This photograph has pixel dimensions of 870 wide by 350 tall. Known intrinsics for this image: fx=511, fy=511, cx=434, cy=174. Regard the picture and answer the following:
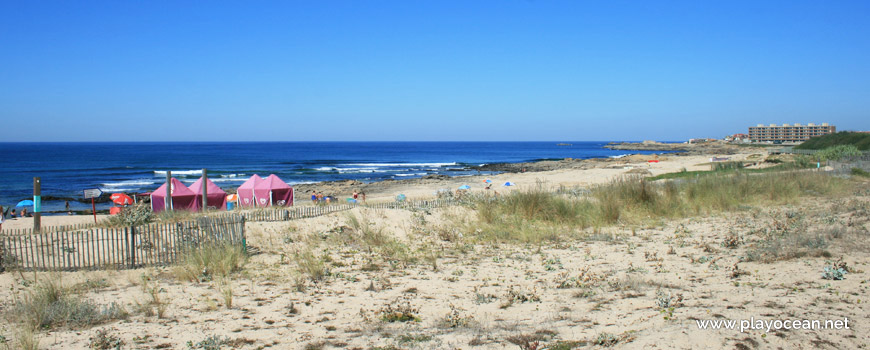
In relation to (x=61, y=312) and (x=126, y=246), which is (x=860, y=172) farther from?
(x=61, y=312)

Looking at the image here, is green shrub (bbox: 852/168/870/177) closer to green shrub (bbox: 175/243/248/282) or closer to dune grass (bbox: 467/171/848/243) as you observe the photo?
dune grass (bbox: 467/171/848/243)

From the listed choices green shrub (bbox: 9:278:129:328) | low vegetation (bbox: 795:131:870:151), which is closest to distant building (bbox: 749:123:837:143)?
low vegetation (bbox: 795:131:870:151)

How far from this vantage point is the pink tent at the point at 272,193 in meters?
23.0

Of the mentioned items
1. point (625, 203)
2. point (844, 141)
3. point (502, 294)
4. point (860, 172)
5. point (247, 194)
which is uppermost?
point (844, 141)

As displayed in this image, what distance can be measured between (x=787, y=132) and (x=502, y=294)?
17995 cm

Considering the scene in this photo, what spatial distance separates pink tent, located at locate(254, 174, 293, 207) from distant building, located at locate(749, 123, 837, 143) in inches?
6196

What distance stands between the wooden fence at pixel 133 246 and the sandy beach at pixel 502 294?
416 mm

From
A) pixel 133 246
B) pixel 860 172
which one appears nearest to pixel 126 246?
pixel 133 246

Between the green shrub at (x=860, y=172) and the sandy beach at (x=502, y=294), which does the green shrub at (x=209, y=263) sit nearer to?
the sandy beach at (x=502, y=294)

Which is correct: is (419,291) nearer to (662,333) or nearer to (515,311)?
(515,311)

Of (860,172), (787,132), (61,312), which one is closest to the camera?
(61,312)

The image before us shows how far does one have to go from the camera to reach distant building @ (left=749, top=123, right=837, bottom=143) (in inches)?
5753

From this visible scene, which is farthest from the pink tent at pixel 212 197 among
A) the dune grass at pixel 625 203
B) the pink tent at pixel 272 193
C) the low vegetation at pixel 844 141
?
the low vegetation at pixel 844 141

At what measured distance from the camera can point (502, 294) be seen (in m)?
6.68
